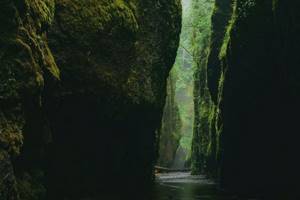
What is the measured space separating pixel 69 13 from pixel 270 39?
5.84m

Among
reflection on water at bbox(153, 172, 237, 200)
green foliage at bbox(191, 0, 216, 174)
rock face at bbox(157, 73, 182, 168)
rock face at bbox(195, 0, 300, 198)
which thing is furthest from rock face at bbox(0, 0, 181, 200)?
rock face at bbox(157, 73, 182, 168)

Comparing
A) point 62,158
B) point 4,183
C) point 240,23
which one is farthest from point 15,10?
point 240,23

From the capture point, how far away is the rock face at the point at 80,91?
7891 millimetres

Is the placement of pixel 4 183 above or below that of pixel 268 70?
below

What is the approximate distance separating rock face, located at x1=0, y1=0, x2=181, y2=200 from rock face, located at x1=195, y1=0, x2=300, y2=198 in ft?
10.9

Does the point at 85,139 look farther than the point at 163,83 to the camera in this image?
No

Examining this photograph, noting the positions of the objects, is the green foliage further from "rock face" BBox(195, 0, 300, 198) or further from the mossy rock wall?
"rock face" BBox(195, 0, 300, 198)

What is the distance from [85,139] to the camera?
14.5m

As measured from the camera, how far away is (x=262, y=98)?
45.7ft

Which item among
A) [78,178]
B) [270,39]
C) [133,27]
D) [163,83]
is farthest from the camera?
[163,83]

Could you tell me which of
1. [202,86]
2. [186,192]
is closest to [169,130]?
[202,86]

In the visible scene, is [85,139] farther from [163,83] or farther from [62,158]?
[163,83]

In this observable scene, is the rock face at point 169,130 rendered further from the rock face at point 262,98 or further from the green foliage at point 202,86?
the rock face at point 262,98

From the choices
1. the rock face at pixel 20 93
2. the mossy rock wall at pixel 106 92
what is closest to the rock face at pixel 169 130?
the mossy rock wall at pixel 106 92
